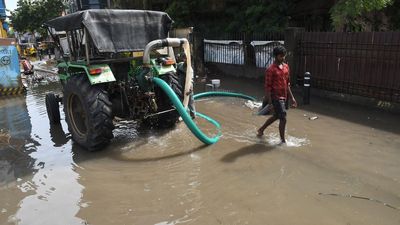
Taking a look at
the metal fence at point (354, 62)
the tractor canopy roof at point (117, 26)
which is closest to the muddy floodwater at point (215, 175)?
the metal fence at point (354, 62)

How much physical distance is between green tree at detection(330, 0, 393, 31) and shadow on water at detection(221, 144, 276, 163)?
583cm

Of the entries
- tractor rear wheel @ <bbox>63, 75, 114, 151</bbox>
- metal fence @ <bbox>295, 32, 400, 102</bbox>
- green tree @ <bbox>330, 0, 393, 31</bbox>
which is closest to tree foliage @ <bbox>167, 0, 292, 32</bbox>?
green tree @ <bbox>330, 0, 393, 31</bbox>

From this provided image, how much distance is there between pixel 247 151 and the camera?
5.98 metres

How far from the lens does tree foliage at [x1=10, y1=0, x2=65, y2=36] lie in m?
42.4

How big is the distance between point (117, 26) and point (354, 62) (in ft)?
19.5

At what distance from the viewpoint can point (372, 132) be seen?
6.72m

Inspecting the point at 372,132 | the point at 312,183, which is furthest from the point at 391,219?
the point at 372,132

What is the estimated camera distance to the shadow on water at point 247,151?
5.70 m

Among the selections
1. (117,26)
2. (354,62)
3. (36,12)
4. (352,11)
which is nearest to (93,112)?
(117,26)

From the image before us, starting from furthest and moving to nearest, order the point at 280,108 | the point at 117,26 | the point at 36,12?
the point at 36,12 → the point at 117,26 → the point at 280,108

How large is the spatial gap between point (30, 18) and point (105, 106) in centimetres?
4445

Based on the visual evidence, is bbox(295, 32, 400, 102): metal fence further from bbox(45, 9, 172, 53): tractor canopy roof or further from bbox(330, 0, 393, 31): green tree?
bbox(45, 9, 172, 53): tractor canopy roof

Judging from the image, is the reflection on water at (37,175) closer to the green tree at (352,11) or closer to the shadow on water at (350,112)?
the shadow on water at (350,112)

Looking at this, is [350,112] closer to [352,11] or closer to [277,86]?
[277,86]
